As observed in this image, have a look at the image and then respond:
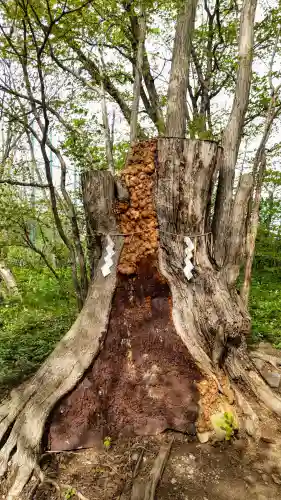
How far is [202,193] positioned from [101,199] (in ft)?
2.79

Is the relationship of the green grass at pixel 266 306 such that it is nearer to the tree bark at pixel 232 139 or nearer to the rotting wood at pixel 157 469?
the tree bark at pixel 232 139

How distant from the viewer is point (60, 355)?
2492mm

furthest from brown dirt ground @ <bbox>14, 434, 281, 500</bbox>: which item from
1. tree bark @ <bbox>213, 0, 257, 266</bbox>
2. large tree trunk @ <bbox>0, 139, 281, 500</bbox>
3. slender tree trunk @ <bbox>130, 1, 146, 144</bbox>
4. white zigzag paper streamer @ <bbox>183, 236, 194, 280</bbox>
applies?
slender tree trunk @ <bbox>130, 1, 146, 144</bbox>

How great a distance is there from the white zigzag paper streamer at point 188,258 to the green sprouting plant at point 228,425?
107 cm

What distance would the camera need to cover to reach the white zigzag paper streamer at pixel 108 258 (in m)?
2.62

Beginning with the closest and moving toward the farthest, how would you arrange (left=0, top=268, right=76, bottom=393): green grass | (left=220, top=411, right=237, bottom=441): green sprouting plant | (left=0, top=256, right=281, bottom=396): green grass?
1. (left=220, top=411, right=237, bottom=441): green sprouting plant
2. (left=0, top=268, right=76, bottom=393): green grass
3. (left=0, top=256, right=281, bottom=396): green grass

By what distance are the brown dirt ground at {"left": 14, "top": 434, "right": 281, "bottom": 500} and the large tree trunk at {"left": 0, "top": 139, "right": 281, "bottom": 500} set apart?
16 centimetres

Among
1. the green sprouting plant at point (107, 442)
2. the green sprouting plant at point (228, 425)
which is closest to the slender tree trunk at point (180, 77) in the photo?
the green sprouting plant at point (228, 425)

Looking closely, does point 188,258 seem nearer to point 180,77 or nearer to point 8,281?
point 180,77

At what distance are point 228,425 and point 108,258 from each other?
1564 millimetres

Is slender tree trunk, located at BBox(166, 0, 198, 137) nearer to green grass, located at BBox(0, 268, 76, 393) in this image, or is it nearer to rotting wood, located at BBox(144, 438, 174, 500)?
green grass, located at BBox(0, 268, 76, 393)

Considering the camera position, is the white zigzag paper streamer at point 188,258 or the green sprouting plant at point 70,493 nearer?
the green sprouting plant at point 70,493

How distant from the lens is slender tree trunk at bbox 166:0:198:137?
446 centimetres

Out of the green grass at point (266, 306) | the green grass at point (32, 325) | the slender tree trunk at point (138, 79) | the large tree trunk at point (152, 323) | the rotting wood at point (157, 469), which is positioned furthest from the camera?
the slender tree trunk at point (138, 79)
